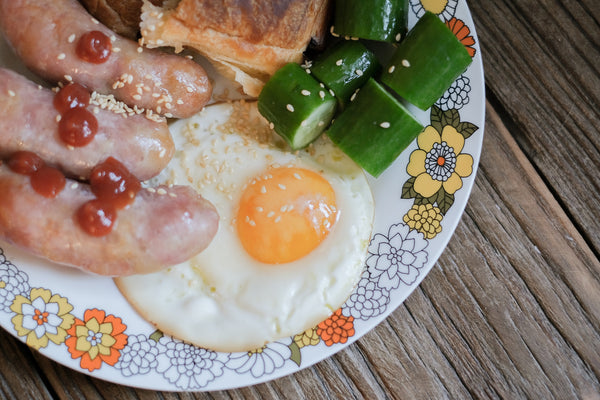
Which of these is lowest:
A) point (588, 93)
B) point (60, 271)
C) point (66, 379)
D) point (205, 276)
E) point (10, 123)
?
point (66, 379)

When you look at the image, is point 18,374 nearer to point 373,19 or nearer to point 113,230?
point 113,230

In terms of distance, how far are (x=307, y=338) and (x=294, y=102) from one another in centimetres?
107

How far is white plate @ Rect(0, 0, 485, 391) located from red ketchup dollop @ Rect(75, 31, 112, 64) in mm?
439

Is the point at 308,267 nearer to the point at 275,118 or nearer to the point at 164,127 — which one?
the point at 275,118

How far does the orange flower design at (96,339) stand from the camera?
247 cm

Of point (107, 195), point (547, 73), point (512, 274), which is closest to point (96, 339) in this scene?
point (107, 195)

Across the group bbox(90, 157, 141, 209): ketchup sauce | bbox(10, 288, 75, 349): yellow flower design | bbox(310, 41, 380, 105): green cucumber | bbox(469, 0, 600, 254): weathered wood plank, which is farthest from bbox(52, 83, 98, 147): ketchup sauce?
bbox(469, 0, 600, 254): weathered wood plank

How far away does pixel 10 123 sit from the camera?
2268 mm

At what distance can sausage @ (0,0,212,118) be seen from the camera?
238 cm

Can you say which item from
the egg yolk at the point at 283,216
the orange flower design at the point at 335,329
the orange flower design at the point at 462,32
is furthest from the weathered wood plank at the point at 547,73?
the orange flower design at the point at 335,329

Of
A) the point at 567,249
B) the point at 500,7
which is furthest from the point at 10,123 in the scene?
the point at 567,249

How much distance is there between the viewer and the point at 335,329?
8.43 ft

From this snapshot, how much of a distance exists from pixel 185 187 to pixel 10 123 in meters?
0.75

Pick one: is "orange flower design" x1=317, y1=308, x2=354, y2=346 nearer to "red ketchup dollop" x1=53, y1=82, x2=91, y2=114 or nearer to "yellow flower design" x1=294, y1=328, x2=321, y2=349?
"yellow flower design" x1=294, y1=328, x2=321, y2=349
